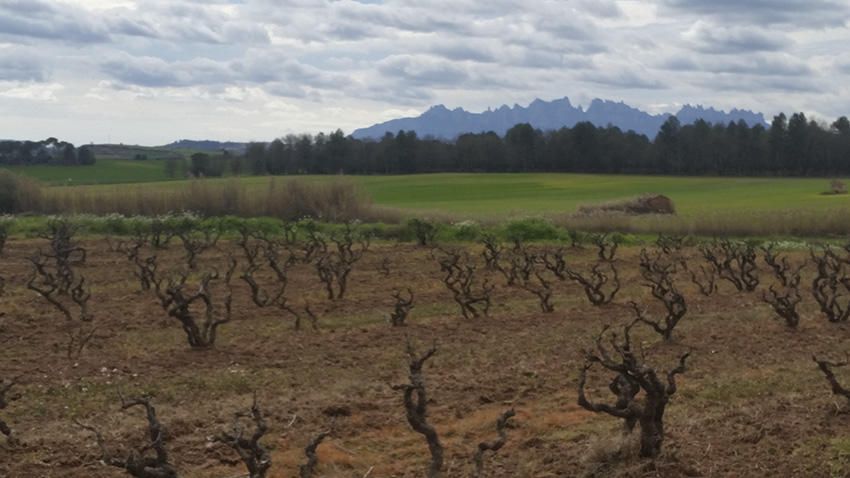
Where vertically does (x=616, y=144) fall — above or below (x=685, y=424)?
above

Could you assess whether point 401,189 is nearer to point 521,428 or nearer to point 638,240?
point 638,240

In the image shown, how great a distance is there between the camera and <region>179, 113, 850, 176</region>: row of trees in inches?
3674

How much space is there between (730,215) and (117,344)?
36.9 m

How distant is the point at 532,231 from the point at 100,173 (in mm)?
69684

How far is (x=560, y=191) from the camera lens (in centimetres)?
7594

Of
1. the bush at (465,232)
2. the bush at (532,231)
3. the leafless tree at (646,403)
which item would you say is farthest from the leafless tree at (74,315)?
the bush at (532,231)

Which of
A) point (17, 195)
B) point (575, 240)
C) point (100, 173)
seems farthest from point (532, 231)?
point (100, 173)

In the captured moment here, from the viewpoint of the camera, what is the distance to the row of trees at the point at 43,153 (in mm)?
99287

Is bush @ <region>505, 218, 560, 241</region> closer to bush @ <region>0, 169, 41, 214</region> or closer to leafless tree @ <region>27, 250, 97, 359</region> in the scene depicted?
leafless tree @ <region>27, 250, 97, 359</region>

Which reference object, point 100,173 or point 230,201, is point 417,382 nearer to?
point 230,201

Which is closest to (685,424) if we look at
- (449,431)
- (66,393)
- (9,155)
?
(449,431)

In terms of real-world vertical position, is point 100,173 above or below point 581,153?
below

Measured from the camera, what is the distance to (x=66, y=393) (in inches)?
462

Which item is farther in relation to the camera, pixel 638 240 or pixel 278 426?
pixel 638 240
